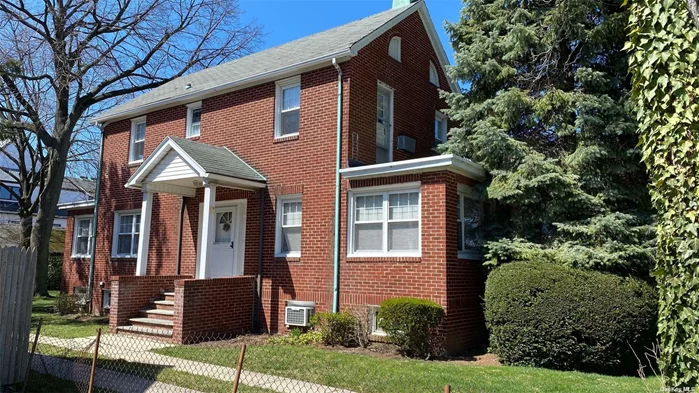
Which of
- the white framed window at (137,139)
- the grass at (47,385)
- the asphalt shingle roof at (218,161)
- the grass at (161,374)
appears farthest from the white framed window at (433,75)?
the grass at (47,385)

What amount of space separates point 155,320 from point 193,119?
5.99 meters

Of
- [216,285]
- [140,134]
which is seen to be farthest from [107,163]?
[216,285]

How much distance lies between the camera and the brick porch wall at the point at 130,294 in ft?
40.6

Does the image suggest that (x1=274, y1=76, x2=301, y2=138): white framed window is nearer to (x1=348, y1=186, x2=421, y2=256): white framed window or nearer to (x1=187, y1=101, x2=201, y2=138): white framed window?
(x1=348, y1=186, x2=421, y2=256): white framed window

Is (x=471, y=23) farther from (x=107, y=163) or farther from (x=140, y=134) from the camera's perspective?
(x=107, y=163)

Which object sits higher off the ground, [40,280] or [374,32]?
[374,32]

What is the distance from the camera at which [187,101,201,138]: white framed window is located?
15102mm

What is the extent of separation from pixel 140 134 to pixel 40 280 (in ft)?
29.9

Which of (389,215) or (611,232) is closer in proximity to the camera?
(611,232)

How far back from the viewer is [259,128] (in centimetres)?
1345

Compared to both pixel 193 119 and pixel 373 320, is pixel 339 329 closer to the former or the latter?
pixel 373 320

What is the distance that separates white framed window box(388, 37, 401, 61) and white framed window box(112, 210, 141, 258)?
895 cm

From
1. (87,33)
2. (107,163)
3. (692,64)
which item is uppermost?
(87,33)

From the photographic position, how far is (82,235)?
1878cm
